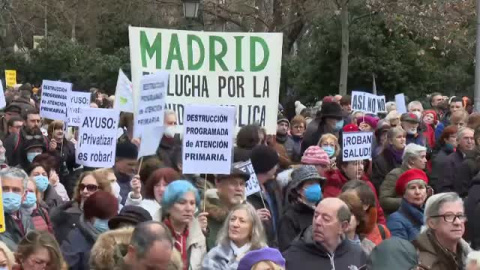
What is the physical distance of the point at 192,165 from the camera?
352 inches

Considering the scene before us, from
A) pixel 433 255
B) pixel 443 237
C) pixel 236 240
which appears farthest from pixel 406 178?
pixel 236 240

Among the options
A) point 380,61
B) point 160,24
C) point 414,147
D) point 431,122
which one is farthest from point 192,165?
point 160,24

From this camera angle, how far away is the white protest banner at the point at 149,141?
9.54 metres

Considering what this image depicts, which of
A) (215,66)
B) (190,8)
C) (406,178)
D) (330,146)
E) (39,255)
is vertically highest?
(190,8)

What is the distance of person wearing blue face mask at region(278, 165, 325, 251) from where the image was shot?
8.60 m

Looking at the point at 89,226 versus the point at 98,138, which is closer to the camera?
the point at 89,226

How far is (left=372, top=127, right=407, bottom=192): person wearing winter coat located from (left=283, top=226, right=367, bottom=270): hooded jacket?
5252 mm

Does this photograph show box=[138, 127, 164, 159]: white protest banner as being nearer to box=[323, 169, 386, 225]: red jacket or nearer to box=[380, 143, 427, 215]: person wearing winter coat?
box=[323, 169, 386, 225]: red jacket

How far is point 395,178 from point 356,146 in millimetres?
1379

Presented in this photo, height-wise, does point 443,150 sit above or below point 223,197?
above

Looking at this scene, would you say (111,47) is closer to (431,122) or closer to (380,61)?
(380,61)

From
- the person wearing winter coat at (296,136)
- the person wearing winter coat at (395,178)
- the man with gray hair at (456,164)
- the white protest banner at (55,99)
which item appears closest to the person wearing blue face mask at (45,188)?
the person wearing winter coat at (395,178)

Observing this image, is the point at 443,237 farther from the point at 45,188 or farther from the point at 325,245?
the point at 45,188

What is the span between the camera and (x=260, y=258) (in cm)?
634
